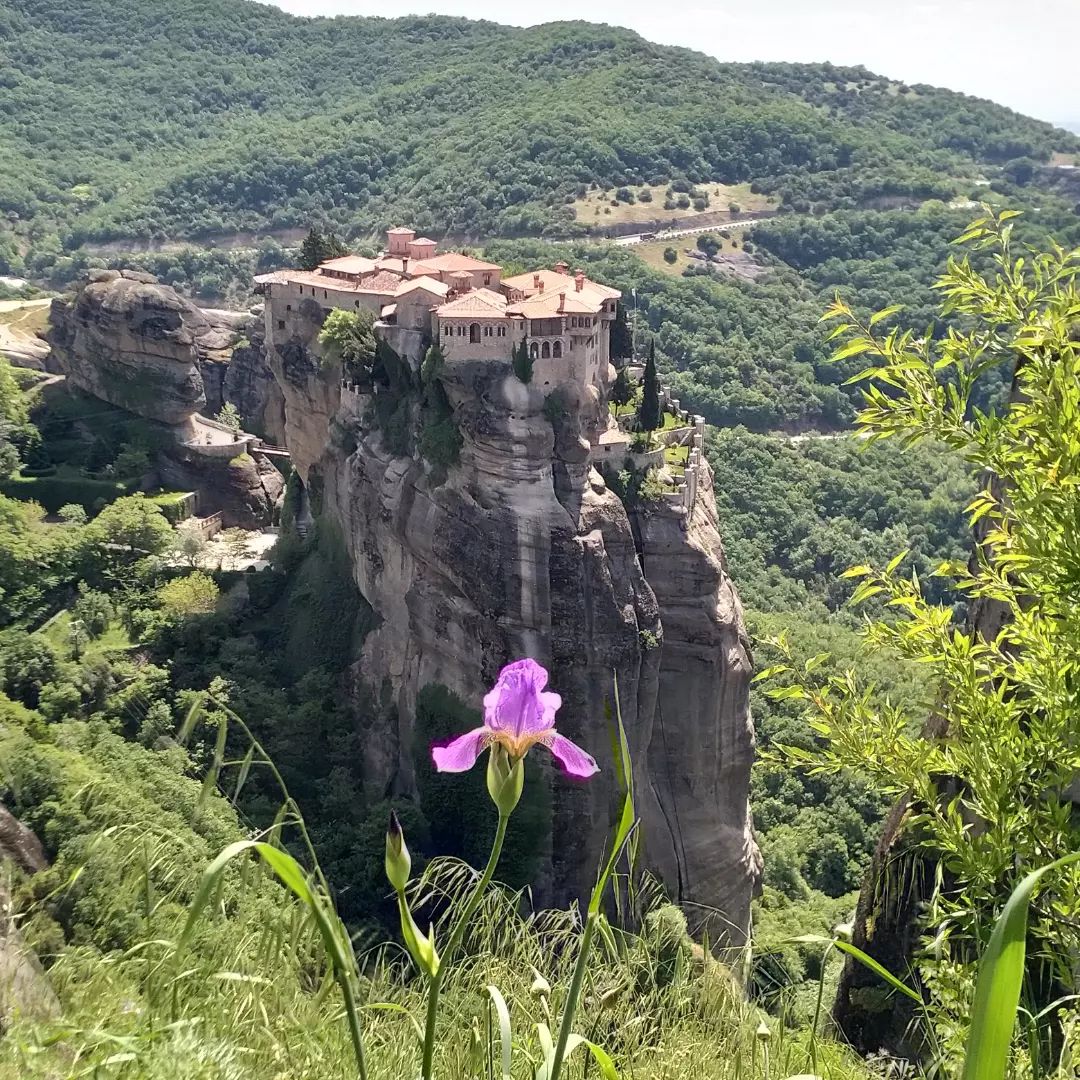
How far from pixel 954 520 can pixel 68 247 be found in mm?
80361

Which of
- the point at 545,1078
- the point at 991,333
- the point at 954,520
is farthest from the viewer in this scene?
the point at 954,520

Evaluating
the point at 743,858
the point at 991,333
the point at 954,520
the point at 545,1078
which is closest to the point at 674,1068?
the point at 545,1078

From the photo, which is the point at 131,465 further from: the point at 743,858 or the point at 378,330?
the point at 743,858

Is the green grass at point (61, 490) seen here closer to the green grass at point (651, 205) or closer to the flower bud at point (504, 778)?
the flower bud at point (504, 778)

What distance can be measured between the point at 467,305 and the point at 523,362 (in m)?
2.41

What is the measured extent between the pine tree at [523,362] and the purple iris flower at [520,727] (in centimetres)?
2536

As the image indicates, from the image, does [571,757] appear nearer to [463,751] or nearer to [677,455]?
[463,751]

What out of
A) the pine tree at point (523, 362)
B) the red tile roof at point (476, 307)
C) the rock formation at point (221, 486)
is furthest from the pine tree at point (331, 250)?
the pine tree at point (523, 362)

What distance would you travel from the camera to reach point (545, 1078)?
154 inches

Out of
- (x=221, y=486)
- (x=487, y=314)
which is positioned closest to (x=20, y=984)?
(x=487, y=314)

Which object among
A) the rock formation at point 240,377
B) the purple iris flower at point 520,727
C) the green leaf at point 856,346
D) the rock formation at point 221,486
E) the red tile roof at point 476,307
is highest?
the green leaf at point 856,346

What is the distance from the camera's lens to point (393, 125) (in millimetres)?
125938

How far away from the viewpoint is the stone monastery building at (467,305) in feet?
97.0

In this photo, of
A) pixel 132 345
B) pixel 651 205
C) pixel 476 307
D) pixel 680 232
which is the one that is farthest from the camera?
pixel 651 205
